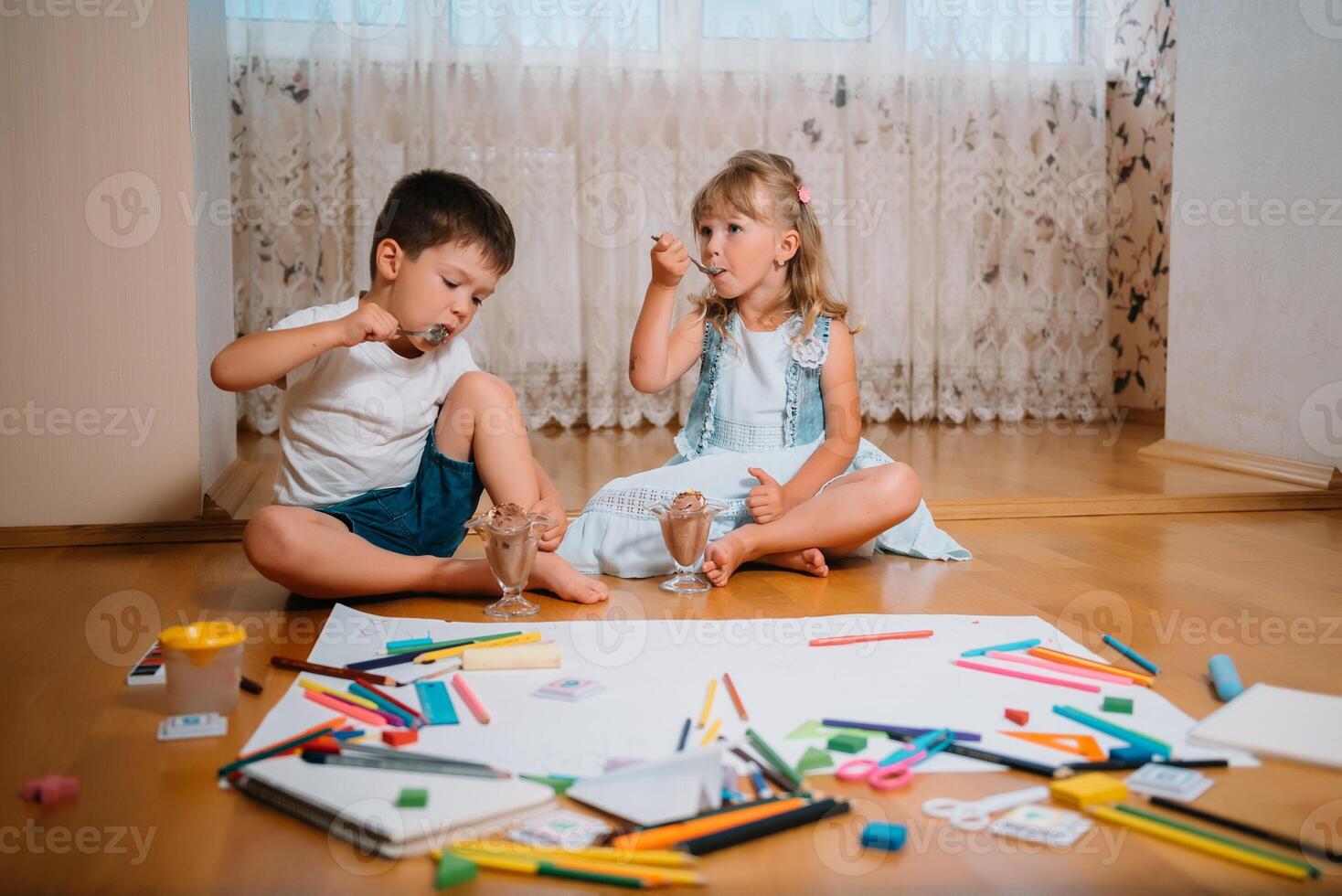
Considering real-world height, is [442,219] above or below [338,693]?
above

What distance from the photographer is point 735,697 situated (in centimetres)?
95

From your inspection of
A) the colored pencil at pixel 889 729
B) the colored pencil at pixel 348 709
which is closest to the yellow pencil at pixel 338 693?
the colored pencil at pixel 348 709

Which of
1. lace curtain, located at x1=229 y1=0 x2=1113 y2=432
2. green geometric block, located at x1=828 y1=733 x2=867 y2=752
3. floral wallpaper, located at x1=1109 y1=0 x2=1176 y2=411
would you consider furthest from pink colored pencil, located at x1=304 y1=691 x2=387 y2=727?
floral wallpaper, located at x1=1109 y1=0 x2=1176 y2=411

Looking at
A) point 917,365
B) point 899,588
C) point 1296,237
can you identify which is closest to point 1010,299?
point 917,365

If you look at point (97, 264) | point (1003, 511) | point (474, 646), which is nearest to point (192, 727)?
point (474, 646)

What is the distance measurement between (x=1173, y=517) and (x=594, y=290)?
1.54 meters

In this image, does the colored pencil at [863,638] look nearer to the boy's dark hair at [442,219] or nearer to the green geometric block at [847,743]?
the green geometric block at [847,743]

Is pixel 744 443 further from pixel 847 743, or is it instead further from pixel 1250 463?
pixel 1250 463

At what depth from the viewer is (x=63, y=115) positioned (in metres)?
1.65

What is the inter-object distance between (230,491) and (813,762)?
1.34 metres

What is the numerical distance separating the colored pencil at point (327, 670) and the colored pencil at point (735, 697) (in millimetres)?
278

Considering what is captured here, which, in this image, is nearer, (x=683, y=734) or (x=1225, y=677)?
(x=683, y=734)

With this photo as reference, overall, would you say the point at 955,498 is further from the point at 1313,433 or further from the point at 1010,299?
the point at 1010,299

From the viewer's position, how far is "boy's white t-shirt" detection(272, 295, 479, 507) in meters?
1.38
